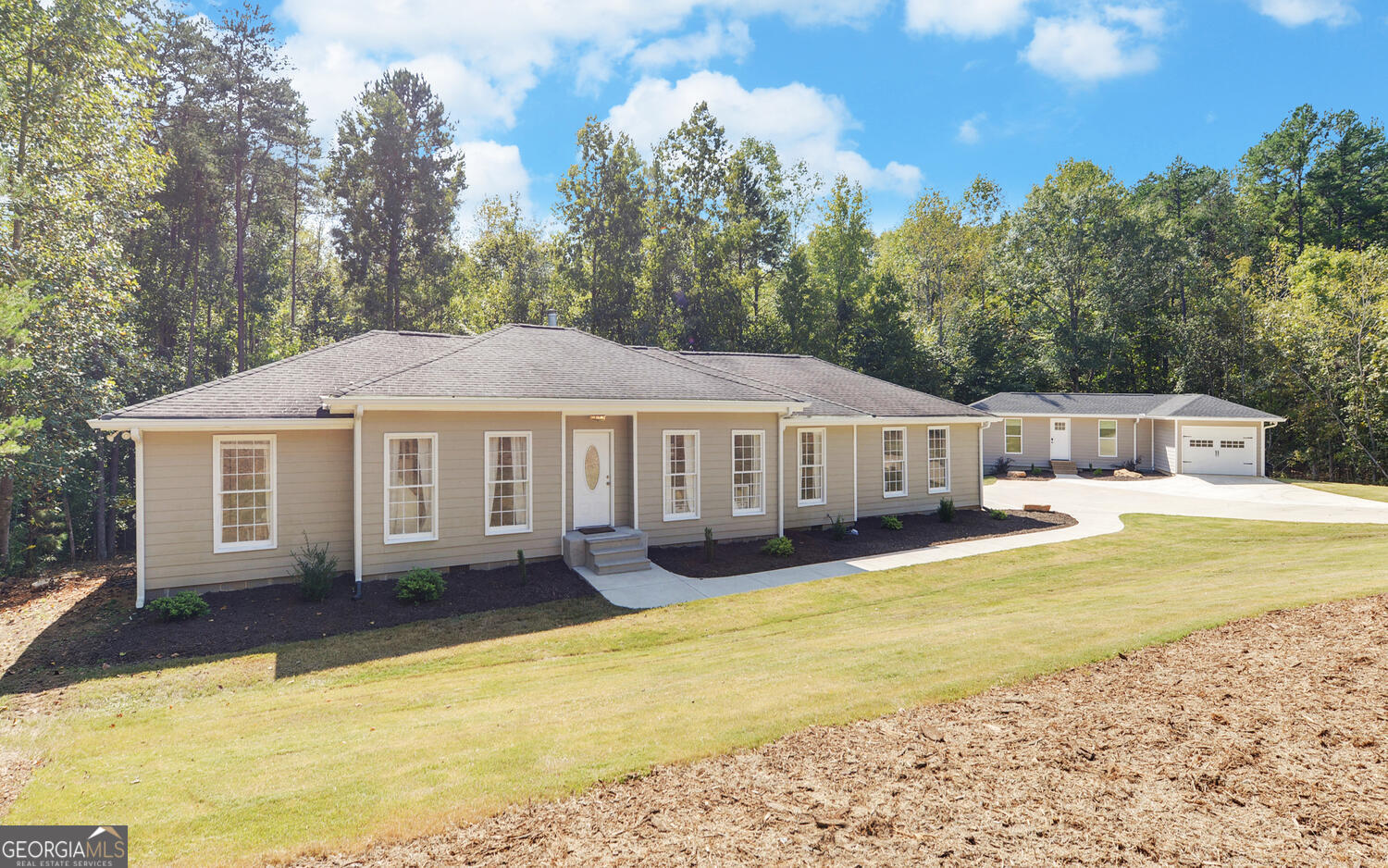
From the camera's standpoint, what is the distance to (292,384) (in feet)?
39.1

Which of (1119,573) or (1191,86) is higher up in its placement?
(1191,86)

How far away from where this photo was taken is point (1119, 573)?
1203 cm

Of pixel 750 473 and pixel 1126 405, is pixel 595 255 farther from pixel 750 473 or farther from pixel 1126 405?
pixel 1126 405

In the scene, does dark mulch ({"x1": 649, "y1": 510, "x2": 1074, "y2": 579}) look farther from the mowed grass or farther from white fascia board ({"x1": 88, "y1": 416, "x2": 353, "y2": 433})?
white fascia board ({"x1": 88, "y1": 416, "x2": 353, "y2": 433})

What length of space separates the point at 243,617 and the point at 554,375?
6433 millimetres

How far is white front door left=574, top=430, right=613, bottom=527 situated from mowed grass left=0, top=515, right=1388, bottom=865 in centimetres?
264

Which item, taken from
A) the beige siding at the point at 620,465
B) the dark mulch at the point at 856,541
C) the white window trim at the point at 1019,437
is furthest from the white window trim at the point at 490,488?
the white window trim at the point at 1019,437

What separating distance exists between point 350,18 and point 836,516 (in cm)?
1444

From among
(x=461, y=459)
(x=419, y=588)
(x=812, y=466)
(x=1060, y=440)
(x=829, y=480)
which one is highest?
(x=1060, y=440)

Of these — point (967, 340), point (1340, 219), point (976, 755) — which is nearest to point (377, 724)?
point (976, 755)

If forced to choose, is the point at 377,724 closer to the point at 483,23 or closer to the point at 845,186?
the point at 483,23

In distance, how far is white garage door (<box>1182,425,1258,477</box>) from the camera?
2622 centimetres

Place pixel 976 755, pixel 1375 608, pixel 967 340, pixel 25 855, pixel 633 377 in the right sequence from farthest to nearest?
pixel 967 340 < pixel 633 377 < pixel 1375 608 < pixel 976 755 < pixel 25 855

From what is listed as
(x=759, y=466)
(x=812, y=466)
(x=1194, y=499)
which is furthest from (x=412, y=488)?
(x=1194, y=499)
